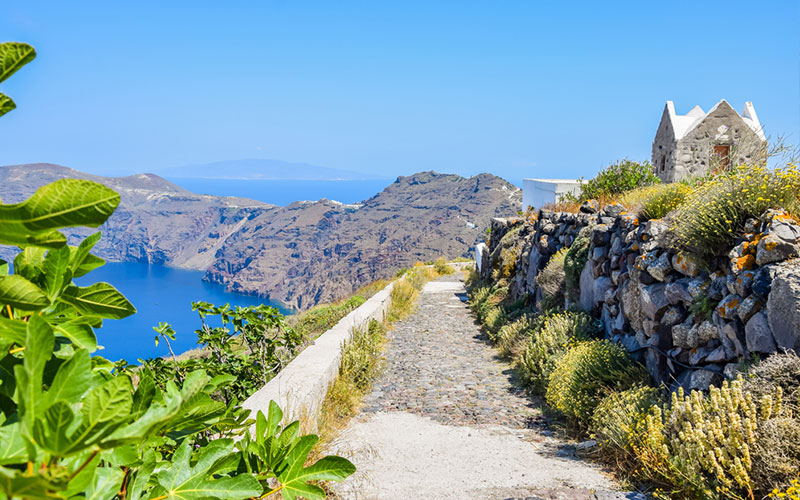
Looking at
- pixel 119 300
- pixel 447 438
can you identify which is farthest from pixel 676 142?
pixel 119 300

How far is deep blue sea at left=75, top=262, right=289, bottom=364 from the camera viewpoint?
2883cm

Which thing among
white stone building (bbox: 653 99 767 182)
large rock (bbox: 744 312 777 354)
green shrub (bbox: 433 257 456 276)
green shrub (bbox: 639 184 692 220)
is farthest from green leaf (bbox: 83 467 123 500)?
green shrub (bbox: 433 257 456 276)

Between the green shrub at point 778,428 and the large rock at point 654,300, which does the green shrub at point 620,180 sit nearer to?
the large rock at point 654,300

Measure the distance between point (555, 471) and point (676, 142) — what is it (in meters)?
10.8

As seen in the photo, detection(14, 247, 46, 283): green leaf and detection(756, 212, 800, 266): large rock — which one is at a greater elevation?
detection(756, 212, 800, 266): large rock

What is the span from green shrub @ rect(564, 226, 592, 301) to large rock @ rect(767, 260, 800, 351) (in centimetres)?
441

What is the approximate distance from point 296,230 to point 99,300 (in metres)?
90.0

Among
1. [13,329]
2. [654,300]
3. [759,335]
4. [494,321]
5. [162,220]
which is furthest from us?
[162,220]

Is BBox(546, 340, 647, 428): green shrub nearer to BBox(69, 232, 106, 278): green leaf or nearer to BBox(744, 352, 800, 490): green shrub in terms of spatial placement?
BBox(744, 352, 800, 490): green shrub

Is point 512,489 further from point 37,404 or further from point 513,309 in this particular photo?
point 513,309

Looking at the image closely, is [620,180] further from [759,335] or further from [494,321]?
[759,335]

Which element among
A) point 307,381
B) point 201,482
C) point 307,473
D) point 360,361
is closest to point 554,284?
point 360,361

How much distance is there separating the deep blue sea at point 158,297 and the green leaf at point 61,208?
22.2 metres

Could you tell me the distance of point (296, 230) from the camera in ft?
293
